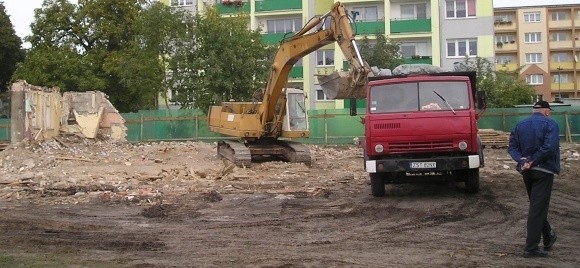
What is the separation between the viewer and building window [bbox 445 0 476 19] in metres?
44.4

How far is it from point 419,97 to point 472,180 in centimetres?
201

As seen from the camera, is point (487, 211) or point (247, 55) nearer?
point (487, 211)

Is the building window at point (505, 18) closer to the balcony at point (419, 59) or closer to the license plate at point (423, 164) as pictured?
the balcony at point (419, 59)

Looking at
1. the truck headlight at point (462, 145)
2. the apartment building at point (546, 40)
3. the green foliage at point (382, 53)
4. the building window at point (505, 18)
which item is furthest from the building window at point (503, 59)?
the truck headlight at point (462, 145)

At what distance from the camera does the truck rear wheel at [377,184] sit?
1304 cm

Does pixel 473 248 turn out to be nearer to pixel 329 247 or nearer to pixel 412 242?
pixel 412 242

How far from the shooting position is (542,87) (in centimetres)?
7519

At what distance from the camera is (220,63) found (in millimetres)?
35000

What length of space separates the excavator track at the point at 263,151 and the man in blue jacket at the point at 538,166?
1281 cm

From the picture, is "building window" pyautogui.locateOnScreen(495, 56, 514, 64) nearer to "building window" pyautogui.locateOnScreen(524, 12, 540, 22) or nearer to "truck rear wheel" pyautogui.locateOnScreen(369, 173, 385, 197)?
"building window" pyautogui.locateOnScreen(524, 12, 540, 22)

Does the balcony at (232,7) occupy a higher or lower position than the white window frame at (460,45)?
higher

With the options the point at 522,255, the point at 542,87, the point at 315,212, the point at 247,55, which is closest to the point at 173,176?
the point at 315,212

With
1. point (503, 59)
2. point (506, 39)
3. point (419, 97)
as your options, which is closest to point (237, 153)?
point (419, 97)

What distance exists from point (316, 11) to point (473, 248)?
135 ft
